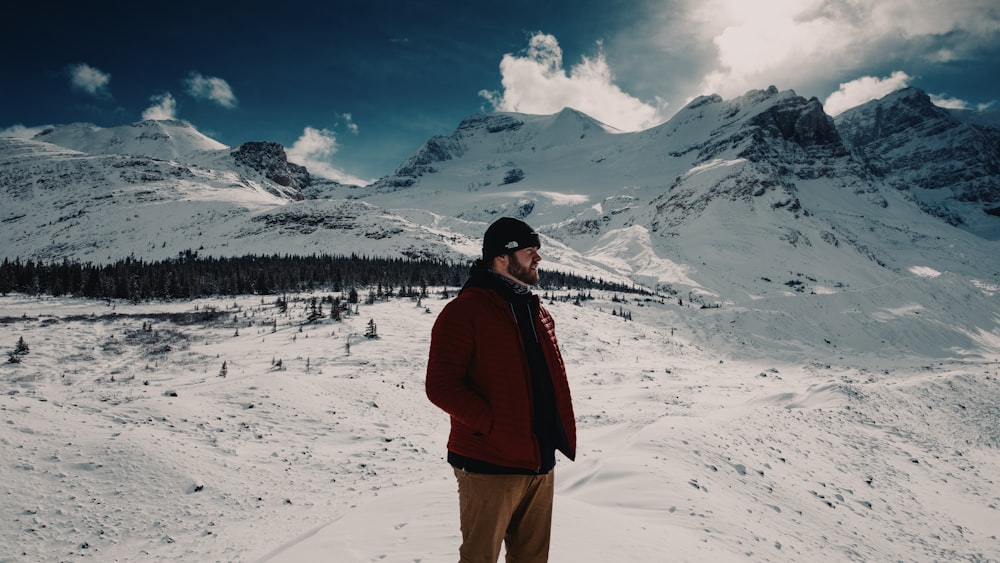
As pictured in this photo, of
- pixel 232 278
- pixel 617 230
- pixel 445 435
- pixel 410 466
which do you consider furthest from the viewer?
pixel 617 230

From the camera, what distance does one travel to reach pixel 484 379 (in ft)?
9.93

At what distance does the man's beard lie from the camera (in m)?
3.40

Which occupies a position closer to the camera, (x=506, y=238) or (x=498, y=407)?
(x=498, y=407)

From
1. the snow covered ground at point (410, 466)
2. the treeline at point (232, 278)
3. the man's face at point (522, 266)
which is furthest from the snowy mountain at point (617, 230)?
the man's face at point (522, 266)

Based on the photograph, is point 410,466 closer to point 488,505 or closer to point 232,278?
point 488,505

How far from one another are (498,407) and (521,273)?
101 centimetres

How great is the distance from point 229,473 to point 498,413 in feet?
31.9

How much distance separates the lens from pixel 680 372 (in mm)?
27062

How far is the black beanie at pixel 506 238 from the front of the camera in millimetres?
3326

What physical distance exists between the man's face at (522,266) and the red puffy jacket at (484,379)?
0.31m

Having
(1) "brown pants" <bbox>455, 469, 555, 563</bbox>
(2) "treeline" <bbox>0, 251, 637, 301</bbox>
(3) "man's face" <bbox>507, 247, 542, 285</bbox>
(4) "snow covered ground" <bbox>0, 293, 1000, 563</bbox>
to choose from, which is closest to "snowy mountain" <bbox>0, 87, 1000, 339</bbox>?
(2) "treeline" <bbox>0, 251, 637, 301</bbox>

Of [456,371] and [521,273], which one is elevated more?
[521,273]

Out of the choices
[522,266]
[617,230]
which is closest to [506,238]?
[522,266]

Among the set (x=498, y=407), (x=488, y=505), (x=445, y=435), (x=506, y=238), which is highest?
(x=506, y=238)
